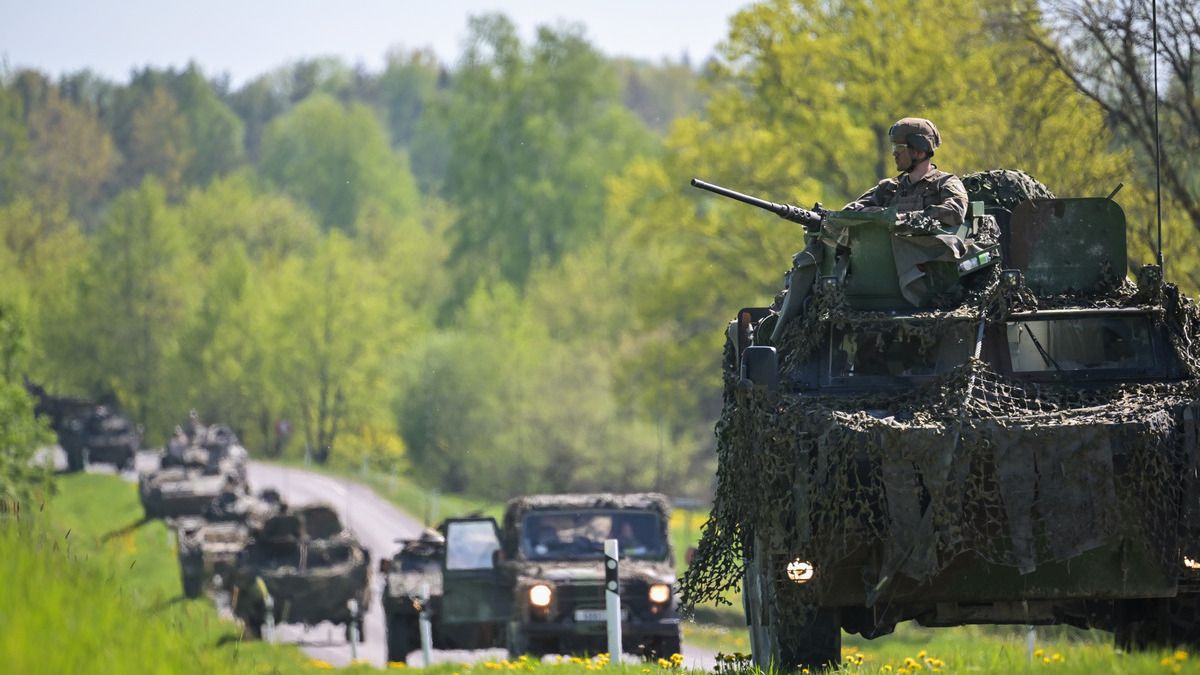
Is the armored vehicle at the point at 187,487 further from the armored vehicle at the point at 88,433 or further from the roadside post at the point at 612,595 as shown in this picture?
the roadside post at the point at 612,595

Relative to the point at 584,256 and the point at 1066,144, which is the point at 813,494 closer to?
the point at 1066,144

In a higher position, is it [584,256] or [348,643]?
[584,256]

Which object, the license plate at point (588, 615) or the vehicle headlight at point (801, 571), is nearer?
the vehicle headlight at point (801, 571)

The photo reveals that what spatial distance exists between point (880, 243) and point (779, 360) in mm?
895

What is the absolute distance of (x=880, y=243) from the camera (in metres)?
11.9

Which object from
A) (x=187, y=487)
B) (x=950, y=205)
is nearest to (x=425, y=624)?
(x=950, y=205)

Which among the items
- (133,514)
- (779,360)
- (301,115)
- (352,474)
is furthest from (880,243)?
(301,115)

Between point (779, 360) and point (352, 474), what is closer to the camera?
point (779, 360)

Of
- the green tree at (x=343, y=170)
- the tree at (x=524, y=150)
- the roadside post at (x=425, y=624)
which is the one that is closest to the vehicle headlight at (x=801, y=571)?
the roadside post at (x=425, y=624)

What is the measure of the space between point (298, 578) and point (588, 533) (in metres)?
8.55

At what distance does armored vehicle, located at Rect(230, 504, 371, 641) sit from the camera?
26547 mm

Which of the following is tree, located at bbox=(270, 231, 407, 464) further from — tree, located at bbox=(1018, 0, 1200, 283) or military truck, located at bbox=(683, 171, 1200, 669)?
military truck, located at bbox=(683, 171, 1200, 669)

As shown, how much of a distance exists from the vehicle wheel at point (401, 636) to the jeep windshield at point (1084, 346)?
1111 cm

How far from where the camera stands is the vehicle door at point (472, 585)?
65.4 feet
